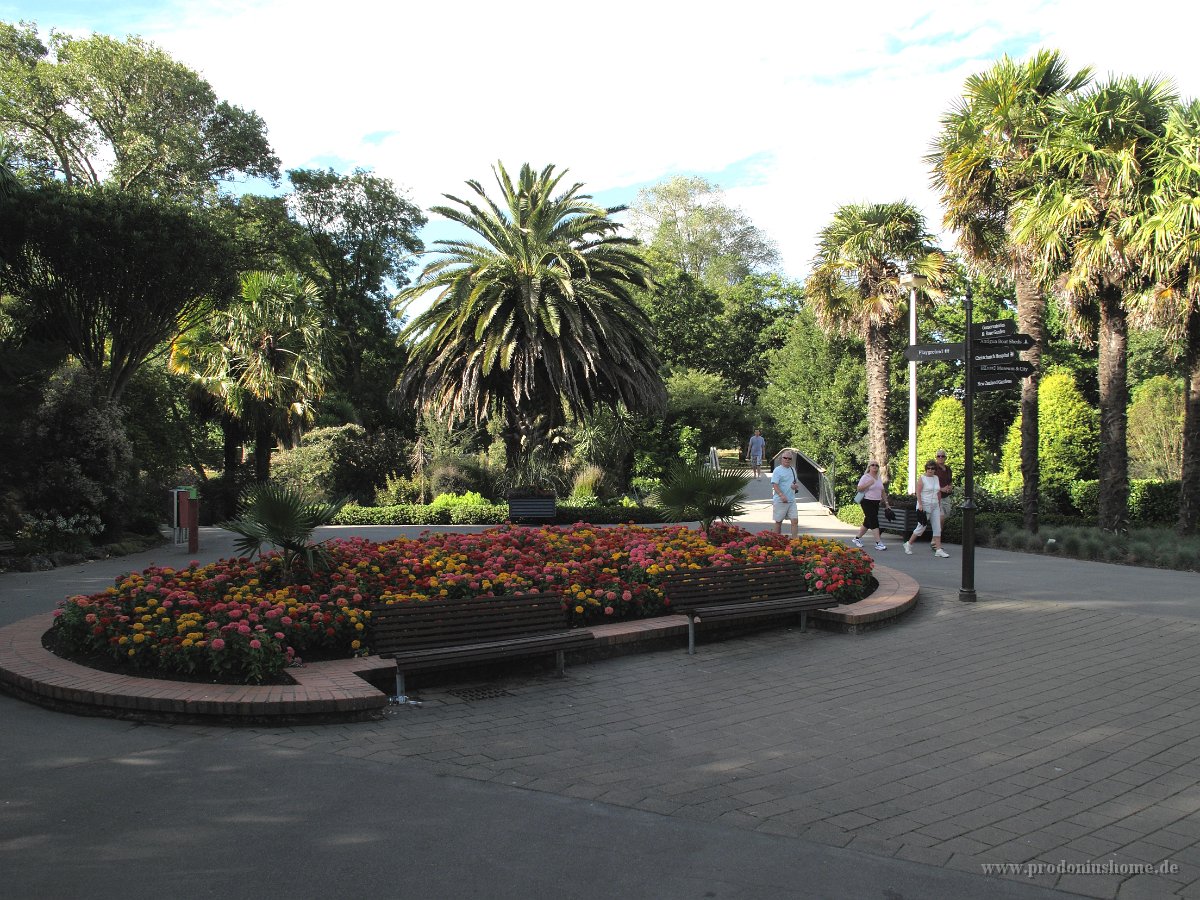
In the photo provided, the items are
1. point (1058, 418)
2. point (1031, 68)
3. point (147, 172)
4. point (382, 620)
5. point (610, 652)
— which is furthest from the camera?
point (147, 172)

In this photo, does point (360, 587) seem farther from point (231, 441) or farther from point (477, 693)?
point (231, 441)

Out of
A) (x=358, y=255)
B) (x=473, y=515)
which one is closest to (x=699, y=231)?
(x=358, y=255)

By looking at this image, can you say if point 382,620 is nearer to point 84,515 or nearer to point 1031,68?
point 84,515

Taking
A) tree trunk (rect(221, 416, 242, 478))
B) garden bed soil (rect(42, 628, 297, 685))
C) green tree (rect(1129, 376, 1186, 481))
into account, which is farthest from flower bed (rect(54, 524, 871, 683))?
tree trunk (rect(221, 416, 242, 478))

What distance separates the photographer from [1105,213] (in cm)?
1769

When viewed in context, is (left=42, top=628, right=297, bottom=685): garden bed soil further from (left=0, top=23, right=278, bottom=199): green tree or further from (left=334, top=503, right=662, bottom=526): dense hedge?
(left=0, top=23, right=278, bottom=199): green tree

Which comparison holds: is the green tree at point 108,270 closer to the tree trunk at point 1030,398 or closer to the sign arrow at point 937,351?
the sign arrow at point 937,351

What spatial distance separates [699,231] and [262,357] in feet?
118

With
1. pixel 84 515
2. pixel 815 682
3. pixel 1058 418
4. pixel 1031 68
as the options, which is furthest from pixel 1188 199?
pixel 84 515

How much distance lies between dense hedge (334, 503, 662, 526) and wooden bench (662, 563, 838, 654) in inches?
490

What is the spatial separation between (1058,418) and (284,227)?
2733 centimetres

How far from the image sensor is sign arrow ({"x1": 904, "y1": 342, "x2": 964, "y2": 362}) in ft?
37.9

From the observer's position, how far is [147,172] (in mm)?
30125

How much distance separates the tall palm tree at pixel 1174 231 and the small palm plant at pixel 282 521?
15.6m
